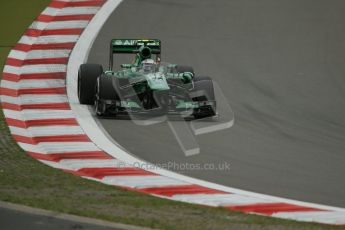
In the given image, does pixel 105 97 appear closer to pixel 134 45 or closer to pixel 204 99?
pixel 204 99

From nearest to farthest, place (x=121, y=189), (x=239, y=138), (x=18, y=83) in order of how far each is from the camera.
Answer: (x=121, y=189)
(x=239, y=138)
(x=18, y=83)

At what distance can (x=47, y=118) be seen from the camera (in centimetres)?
2011

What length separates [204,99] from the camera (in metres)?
20.0

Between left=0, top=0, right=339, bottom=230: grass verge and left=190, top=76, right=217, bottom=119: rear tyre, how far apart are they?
4.30 metres

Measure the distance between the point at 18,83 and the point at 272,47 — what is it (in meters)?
6.71

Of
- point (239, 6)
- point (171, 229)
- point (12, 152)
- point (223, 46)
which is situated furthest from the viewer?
point (239, 6)

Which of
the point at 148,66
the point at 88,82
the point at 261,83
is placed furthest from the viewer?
the point at 261,83

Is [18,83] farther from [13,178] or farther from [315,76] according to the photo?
[13,178]

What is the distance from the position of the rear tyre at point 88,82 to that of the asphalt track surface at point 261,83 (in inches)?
54.4

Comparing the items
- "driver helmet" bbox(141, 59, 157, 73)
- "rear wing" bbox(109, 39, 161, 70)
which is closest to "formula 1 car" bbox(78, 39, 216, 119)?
"driver helmet" bbox(141, 59, 157, 73)

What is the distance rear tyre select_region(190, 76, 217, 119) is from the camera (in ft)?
65.5

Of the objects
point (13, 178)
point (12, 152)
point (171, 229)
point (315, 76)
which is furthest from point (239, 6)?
point (171, 229)

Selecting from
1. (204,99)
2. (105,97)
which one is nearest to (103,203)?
(105,97)

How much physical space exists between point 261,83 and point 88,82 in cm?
416
